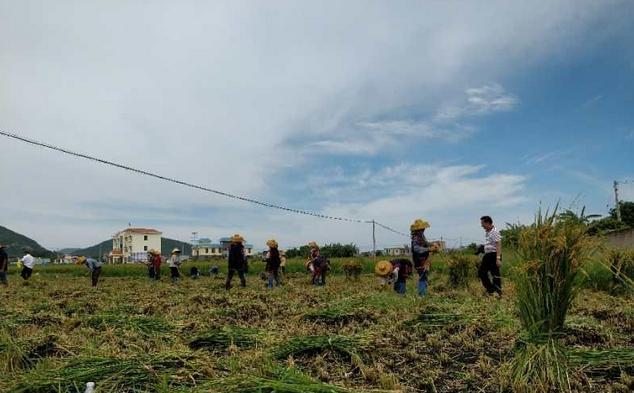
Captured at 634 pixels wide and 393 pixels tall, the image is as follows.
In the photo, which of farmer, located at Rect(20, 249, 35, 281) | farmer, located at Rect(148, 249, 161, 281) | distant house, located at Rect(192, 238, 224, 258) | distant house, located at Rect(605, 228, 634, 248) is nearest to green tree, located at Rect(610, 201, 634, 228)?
distant house, located at Rect(605, 228, 634, 248)

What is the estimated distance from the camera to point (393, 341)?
15.1ft

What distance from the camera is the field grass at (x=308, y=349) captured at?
135 inches

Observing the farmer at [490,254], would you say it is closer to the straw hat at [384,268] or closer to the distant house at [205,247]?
the straw hat at [384,268]

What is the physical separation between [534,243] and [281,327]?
2.92 meters

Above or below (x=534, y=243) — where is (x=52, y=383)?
below

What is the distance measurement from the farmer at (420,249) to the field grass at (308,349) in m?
1.87

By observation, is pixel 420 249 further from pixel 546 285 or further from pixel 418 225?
pixel 546 285

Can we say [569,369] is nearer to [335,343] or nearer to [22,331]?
[335,343]

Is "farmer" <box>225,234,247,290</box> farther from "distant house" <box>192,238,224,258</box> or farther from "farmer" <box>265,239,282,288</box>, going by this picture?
"distant house" <box>192,238,224,258</box>

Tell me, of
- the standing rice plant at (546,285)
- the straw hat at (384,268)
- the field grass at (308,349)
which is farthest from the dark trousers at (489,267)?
Result: the standing rice plant at (546,285)

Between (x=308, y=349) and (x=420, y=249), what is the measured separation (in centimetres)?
517

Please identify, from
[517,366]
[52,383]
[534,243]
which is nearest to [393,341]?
[517,366]

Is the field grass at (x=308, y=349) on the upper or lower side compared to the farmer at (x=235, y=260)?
lower

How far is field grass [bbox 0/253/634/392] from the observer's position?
3.43 meters
